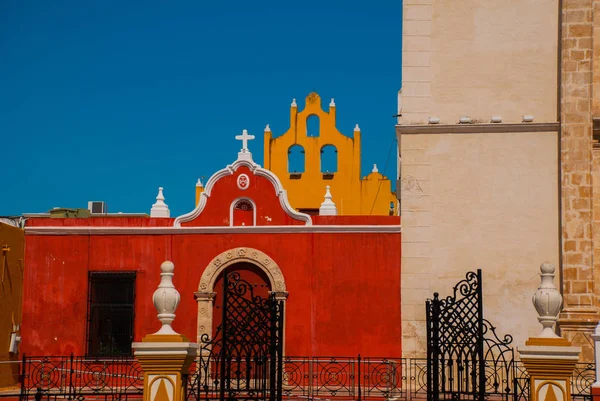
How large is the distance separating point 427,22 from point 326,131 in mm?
13963

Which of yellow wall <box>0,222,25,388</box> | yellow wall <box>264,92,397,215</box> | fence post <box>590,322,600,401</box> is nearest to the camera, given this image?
fence post <box>590,322,600,401</box>

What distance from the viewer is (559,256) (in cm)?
1914

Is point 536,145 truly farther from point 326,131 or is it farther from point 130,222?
point 326,131

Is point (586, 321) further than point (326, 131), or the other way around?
point (326, 131)

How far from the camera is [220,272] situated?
20.2m

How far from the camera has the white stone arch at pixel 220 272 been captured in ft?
65.5

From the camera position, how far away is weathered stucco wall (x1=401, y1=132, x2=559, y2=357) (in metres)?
19.3

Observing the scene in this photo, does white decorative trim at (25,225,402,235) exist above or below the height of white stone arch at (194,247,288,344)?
above

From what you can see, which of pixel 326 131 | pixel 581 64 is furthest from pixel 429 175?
pixel 326 131

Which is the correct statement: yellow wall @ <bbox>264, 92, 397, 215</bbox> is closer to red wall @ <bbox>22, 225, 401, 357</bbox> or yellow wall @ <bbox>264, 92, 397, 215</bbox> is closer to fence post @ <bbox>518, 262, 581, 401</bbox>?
red wall @ <bbox>22, 225, 401, 357</bbox>

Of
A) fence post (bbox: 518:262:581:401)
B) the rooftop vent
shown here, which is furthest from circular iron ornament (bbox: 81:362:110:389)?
the rooftop vent

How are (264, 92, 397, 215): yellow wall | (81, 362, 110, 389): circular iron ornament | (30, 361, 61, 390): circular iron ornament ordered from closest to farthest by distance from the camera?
(30, 361, 61, 390): circular iron ornament, (81, 362, 110, 389): circular iron ornament, (264, 92, 397, 215): yellow wall

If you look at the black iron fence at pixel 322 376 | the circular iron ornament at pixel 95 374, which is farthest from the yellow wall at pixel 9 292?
the circular iron ornament at pixel 95 374

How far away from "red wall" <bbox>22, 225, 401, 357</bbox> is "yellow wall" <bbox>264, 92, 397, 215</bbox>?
42.9 ft
